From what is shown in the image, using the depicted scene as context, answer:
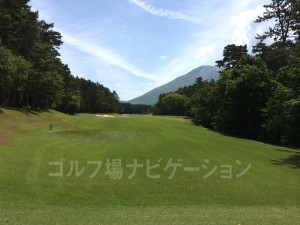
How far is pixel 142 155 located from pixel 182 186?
25.7ft

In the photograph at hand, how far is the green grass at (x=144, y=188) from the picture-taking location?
10680 mm

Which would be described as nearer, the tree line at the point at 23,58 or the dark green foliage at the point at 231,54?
the tree line at the point at 23,58

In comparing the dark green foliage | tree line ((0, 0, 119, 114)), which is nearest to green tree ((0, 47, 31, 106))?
tree line ((0, 0, 119, 114))

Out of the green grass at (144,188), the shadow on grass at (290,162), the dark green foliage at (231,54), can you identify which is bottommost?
the green grass at (144,188)

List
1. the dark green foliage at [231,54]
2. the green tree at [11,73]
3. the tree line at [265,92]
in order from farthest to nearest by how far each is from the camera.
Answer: the dark green foliage at [231,54], the green tree at [11,73], the tree line at [265,92]

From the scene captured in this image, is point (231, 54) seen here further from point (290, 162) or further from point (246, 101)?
point (290, 162)

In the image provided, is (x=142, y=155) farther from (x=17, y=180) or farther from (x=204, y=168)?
(x=17, y=180)

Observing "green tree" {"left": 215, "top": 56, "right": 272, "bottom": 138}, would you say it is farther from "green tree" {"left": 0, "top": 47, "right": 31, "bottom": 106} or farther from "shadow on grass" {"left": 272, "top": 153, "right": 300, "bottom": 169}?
"green tree" {"left": 0, "top": 47, "right": 31, "bottom": 106}

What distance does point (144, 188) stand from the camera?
16.4 meters

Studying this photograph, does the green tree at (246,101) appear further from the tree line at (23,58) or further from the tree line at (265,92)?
the tree line at (23,58)

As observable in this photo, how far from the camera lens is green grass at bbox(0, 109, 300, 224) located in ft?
35.0

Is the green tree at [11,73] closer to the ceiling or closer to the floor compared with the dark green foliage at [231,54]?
closer to the floor

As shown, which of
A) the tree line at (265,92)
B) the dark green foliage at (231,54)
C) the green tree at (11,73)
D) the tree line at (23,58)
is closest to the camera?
the tree line at (265,92)

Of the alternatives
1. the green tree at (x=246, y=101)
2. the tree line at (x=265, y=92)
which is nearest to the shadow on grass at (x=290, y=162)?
the tree line at (x=265, y=92)
